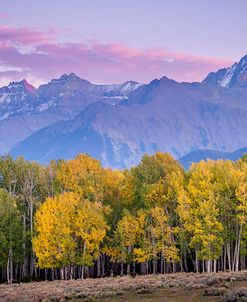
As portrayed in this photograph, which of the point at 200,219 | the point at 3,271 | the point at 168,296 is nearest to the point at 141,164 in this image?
the point at 200,219

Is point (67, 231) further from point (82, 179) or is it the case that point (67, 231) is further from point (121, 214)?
point (82, 179)

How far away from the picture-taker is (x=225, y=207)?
7412 centimetres

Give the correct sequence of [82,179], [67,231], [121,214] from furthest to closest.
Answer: [82,179], [121,214], [67,231]

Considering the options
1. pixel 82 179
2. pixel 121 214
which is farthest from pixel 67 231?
pixel 82 179

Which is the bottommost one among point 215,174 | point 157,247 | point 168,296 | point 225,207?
point 168,296

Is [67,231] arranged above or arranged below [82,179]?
below

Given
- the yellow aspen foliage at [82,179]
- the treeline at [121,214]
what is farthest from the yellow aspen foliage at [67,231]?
the yellow aspen foliage at [82,179]

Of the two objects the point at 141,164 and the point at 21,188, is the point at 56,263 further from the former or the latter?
the point at 141,164

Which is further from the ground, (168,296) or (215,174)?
(215,174)

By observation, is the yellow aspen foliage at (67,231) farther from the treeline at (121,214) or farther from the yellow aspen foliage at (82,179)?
the yellow aspen foliage at (82,179)

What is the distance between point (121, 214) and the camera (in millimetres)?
84062

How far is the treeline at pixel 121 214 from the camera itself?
242 ft

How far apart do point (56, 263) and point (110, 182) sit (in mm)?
19071

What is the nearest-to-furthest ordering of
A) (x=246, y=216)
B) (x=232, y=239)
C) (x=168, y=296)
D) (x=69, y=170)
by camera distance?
1. (x=168, y=296)
2. (x=246, y=216)
3. (x=232, y=239)
4. (x=69, y=170)
